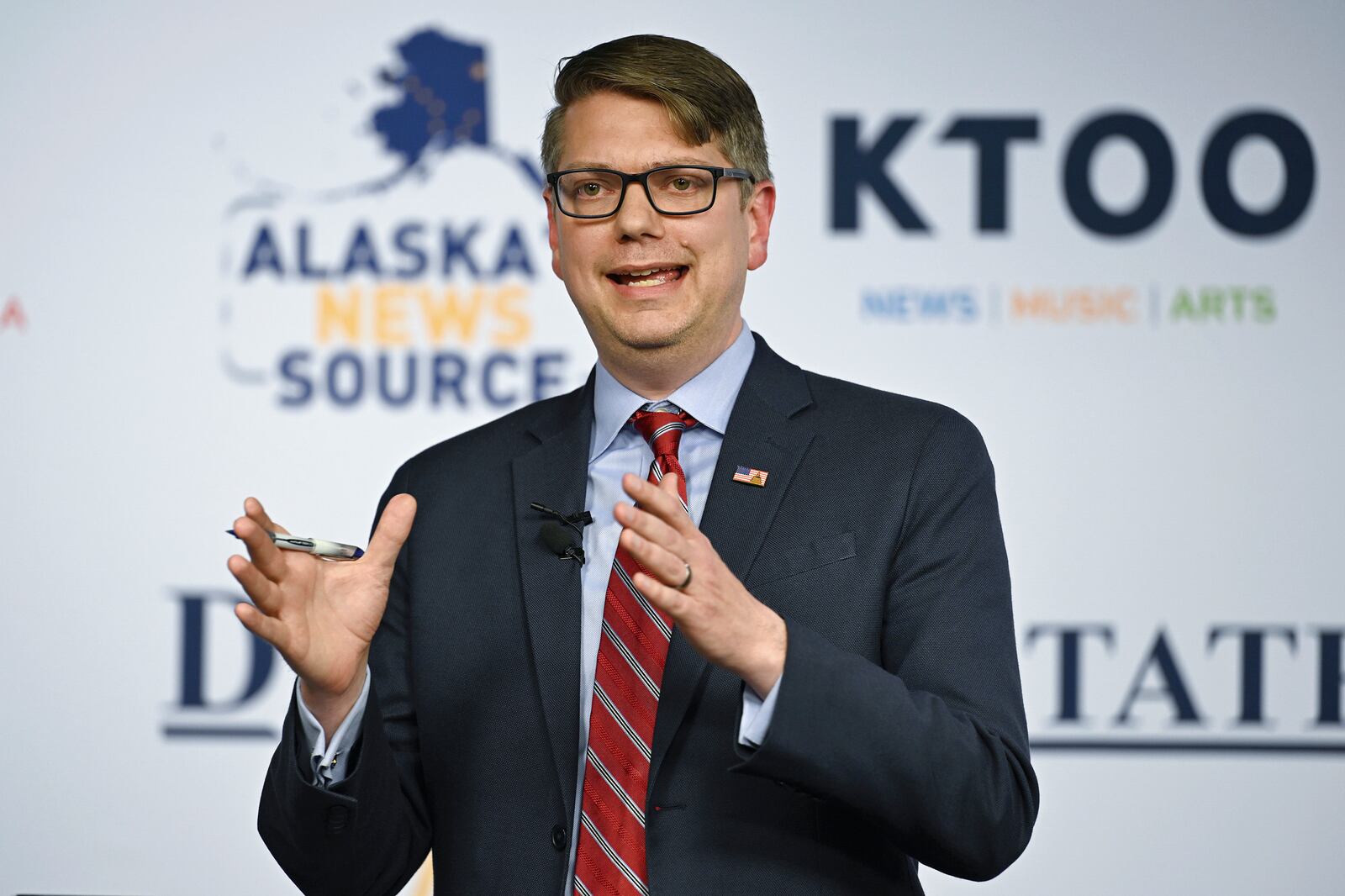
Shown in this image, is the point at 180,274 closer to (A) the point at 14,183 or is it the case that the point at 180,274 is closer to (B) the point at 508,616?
(A) the point at 14,183

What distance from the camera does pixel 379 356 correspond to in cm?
403

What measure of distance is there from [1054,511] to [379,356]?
1.92m

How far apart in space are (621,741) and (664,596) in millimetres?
450

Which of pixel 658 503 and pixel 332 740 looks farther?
pixel 332 740

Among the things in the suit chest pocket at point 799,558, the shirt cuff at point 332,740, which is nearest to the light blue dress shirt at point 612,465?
the shirt cuff at point 332,740

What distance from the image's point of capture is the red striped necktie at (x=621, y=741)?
1926 mm

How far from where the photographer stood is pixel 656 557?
1.57 meters

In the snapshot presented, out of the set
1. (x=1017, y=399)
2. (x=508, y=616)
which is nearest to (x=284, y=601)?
(x=508, y=616)

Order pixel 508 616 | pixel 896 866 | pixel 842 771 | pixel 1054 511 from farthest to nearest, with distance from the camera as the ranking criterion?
pixel 1054 511 < pixel 508 616 < pixel 896 866 < pixel 842 771

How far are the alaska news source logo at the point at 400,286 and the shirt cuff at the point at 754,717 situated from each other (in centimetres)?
239

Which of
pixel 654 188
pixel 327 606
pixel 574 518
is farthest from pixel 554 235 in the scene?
pixel 327 606

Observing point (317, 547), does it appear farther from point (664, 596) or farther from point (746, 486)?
point (746, 486)

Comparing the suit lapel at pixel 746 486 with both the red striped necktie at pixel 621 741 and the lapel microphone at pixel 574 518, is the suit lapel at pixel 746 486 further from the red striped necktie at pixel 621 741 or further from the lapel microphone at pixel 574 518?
the lapel microphone at pixel 574 518

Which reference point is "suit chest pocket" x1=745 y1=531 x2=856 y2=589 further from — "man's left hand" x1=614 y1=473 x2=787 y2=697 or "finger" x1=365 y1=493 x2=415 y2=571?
"finger" x1=365 y1=493 x2=415 y2=571
